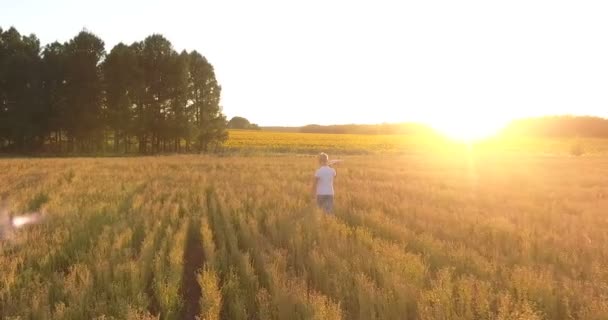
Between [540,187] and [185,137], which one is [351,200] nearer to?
[540,187]

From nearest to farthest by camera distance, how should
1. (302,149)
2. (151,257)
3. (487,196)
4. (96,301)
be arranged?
(96,301), (151,257), (487,196), (302,149)

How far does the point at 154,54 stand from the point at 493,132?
88930mm

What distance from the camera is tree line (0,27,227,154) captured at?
47.5 m

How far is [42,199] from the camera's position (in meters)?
13.8

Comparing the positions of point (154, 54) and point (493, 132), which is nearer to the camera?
point (154, 54)

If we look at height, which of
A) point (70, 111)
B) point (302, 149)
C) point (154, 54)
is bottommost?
point (302, 149)

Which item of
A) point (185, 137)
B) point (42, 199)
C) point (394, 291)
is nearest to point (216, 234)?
point (394, 291)

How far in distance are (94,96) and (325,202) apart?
144ft

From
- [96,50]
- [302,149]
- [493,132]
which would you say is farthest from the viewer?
[493,132]

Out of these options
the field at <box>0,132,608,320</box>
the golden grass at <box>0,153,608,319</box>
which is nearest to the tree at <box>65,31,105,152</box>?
the golden grass at <box>0,153,608,319</box>

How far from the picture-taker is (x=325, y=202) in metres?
11.8

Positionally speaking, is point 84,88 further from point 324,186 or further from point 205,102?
point 324,186

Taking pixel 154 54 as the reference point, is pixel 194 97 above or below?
below

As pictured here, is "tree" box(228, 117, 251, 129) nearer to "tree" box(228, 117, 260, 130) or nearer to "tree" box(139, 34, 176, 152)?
"tree" box(228, 117, 260, 130)
